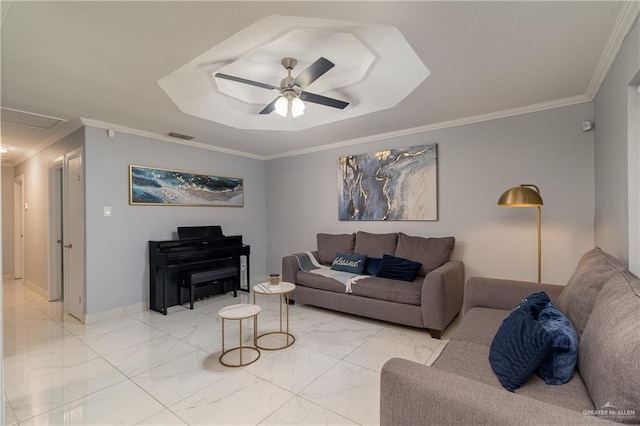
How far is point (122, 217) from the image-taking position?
3.72 m

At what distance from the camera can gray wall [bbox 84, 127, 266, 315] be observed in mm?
3475

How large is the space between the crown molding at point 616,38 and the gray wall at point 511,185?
1.97 ft

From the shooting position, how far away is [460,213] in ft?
11.7

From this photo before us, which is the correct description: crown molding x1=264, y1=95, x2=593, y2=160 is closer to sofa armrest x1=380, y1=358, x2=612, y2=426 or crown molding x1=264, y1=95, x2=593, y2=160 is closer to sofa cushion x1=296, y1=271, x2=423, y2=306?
sofa cushion x1=296, y1=271, x2=423, y2=306

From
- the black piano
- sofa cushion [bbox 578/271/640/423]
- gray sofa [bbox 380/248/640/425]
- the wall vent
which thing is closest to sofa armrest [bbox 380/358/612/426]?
gray sofa [bbox 380/248/640/425]

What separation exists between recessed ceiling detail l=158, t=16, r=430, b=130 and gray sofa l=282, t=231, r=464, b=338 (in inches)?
62.9

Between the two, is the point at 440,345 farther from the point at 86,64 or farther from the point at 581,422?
the point at 86,64

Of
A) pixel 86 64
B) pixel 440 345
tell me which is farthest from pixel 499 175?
pixel 86 64

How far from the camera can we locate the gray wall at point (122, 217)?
347 centimetres

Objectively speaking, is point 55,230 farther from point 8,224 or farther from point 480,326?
point 480,326

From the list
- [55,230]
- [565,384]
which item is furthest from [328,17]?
[55,230]

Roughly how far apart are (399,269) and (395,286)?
0.27 meters

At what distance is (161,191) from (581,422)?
434 centimetres

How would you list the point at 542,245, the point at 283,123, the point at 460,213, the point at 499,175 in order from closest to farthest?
the point at 542,245 → the point at 499,175 → the point at 460,213 → the point at 283,123
